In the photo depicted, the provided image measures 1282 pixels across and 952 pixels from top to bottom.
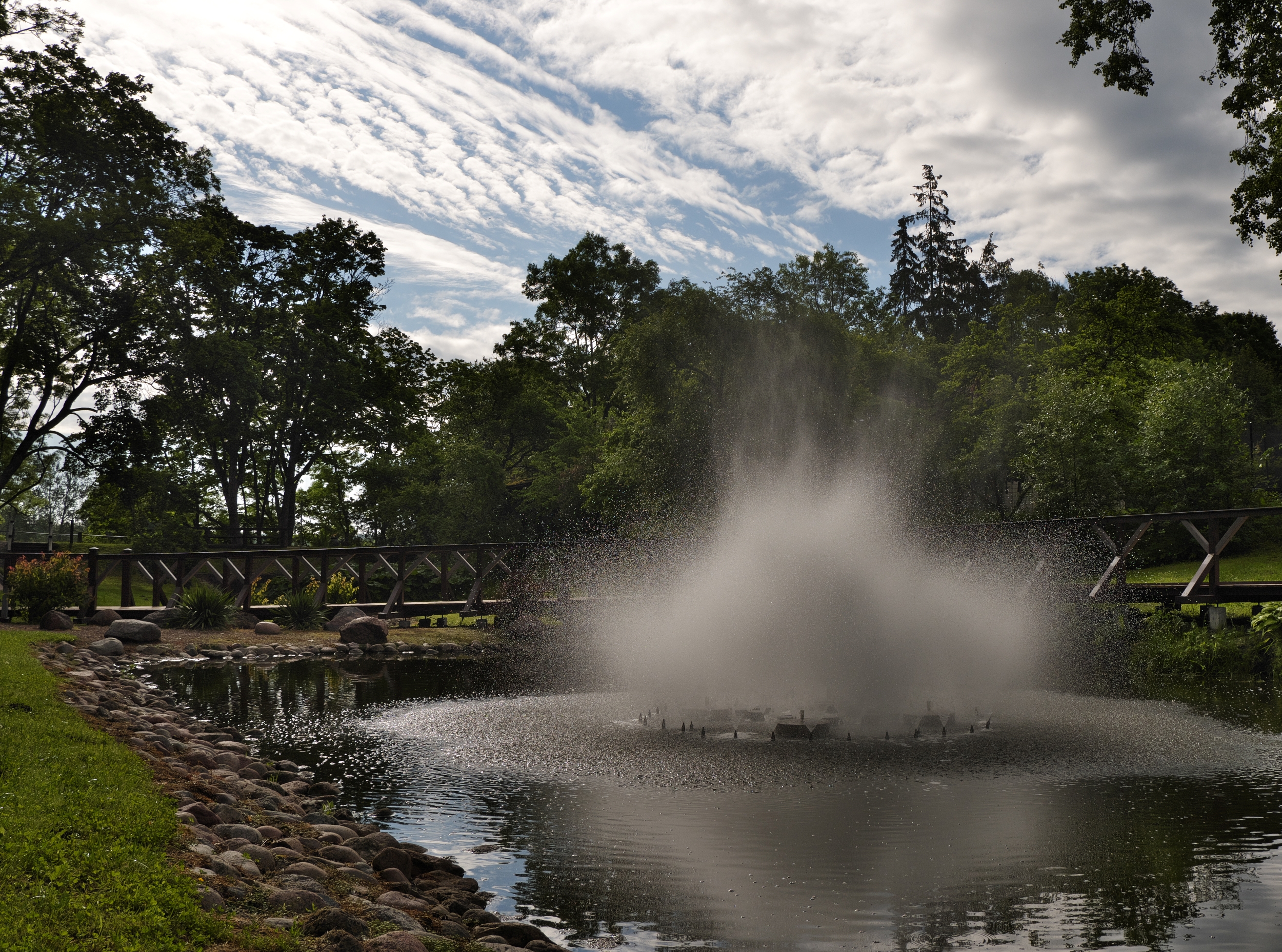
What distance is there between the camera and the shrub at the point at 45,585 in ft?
89.6

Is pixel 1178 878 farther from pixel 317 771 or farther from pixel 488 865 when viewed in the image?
pixel 317 771

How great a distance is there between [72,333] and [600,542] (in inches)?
961

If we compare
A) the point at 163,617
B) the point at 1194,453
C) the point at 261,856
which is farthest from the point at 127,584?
the point at 1194,453

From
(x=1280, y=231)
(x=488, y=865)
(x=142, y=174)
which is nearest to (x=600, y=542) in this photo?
(x=142, y=174)

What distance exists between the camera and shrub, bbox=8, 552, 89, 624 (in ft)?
89.6

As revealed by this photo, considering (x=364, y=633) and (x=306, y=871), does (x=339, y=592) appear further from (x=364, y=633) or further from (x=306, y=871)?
(x=306, y=871)

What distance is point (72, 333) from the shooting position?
38.4 meters

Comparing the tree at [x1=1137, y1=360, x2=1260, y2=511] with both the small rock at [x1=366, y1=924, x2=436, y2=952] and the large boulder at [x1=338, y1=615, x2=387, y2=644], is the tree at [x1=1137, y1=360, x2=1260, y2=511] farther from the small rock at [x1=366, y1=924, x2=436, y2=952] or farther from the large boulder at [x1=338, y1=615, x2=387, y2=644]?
the small rock at [x1=366, y1=924, x2=436, y2=952]

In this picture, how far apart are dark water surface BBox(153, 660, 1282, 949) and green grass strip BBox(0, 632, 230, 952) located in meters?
2.57

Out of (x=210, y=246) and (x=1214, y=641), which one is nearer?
(x=1214, y=641)

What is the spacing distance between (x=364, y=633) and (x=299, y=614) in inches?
175

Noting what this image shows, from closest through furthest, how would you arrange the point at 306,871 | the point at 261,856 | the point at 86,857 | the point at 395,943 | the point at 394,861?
the point at 395,943, the point at 86,857, the point at 306,871, the point at 261,856, the point at 394,861

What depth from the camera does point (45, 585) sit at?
90.1 ft

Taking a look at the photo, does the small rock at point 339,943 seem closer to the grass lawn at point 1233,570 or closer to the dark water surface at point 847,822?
A: the dark water surface at point 847,822
